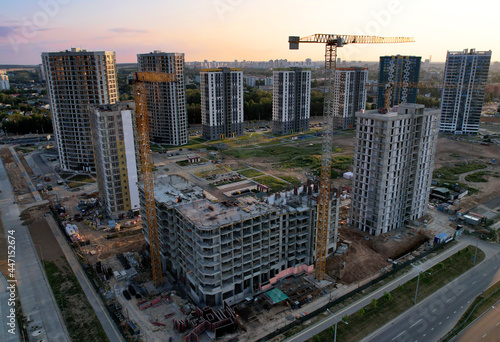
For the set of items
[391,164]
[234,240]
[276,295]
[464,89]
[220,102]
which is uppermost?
[464,89]

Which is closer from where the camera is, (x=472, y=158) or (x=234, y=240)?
(x=234, y=240)

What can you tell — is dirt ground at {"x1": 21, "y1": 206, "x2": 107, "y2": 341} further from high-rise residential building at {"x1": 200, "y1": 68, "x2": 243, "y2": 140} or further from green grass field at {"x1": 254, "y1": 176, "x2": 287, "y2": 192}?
high-rise residential building at {"x1": 200, "y1": 68, "x2": 243, "y2": 140}

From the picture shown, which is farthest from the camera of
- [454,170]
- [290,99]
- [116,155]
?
[290,99]

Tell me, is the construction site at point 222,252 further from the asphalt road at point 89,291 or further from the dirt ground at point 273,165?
the dirt ground at point 273,165

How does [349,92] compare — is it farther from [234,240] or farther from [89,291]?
[89,291]

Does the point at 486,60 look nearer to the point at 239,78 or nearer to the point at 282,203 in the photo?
the point at 239,78

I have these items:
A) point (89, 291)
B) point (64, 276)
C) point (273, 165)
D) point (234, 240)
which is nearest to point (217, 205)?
point (234, 240)
